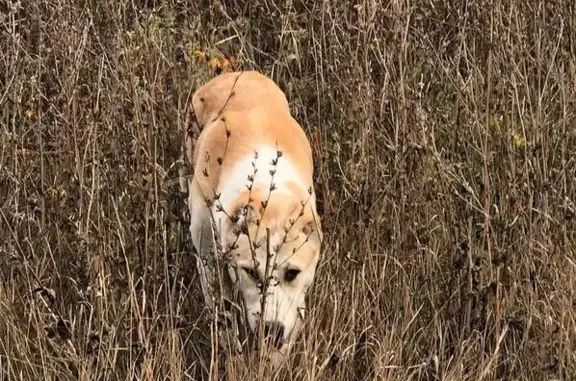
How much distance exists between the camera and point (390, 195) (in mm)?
3217

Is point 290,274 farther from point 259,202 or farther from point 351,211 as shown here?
point 351,211

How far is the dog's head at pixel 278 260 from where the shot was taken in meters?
2.75

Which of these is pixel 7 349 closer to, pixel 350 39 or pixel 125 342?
pixel 125 342

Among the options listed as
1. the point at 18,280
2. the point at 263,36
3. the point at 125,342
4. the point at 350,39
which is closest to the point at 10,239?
the point at 18,280

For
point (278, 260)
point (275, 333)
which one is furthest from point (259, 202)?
point (275, 333)

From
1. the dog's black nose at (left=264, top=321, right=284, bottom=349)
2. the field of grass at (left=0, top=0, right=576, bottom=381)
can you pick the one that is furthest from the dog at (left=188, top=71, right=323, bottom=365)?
the field of grass at (left=0, top=0, right=576, bottom=381)

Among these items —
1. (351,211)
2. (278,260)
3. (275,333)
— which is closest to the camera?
(275,333)

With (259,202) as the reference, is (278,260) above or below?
below

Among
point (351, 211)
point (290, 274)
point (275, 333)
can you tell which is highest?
point (351, 211)

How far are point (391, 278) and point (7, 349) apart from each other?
132 cm

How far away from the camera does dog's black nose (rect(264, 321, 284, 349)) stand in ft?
8.90

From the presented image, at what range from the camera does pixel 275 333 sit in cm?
273

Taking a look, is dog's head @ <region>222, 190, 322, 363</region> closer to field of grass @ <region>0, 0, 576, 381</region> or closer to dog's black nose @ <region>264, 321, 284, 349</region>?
dog's black nose @ <region>264, 321, 284, 349</region>

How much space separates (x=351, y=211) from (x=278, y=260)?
0.54 metres
